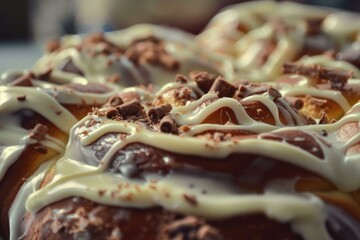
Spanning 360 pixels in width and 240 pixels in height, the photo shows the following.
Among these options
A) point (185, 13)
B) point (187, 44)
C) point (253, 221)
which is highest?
point (253, 221)

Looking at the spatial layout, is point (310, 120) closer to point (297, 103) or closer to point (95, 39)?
point (297, 103)

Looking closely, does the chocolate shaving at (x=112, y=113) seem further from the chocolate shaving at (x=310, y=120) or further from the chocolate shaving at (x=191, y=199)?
the chocolate shaving at (x=310, y=120)

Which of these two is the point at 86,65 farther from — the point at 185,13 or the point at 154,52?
the point at 185,13

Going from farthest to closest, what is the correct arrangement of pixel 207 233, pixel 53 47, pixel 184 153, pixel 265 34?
pixel 265 34, pixel 53 47, pixel 184 153, pixel 207 233

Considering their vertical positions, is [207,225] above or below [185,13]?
above

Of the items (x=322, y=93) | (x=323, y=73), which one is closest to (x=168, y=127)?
(x=322, y=93)

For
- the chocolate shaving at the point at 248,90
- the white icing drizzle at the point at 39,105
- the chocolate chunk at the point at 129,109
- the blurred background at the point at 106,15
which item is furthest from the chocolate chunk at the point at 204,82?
the blurred background at the point at 106,15

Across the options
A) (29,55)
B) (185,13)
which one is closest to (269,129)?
(29,55)
